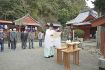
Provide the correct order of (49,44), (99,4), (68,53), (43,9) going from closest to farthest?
(68,53)
(99,4)
(49,44)
(43,9)

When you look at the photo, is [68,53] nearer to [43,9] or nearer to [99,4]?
[99,4]

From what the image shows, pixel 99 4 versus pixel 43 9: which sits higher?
pixel 43 9

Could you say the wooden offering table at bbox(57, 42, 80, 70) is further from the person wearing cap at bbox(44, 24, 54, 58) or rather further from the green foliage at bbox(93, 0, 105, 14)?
the green foliage at bbox(93, 0, 105, 14)

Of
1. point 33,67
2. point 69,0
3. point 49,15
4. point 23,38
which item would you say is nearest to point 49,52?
point 33,67

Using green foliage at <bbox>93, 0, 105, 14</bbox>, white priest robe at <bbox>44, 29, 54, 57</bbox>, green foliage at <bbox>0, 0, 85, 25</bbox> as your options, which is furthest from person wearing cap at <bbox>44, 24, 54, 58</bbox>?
green foliage at <bbox>0, 0, 85, 25</bbox>

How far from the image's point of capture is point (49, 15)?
187 feet

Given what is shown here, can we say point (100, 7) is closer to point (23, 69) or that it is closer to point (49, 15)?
point (23, 69)

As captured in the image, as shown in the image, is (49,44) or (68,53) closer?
(68,53)

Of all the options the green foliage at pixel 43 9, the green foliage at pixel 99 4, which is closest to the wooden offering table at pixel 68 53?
the green foliage at pixel 99 4

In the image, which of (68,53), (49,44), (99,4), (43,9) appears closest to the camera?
(68,53)

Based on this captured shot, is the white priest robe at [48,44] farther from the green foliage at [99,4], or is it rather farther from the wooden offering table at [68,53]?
the green foliage at [99,4]

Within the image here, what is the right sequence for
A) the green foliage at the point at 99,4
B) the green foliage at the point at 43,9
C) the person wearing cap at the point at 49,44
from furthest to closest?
the green foliage at the point at 43,9 → the person wearing cap at the point at 49,44 → the green foliage at the point at 99,4

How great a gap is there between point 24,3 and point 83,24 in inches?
607

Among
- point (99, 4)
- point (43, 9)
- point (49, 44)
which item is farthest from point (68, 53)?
point (43, 9)
